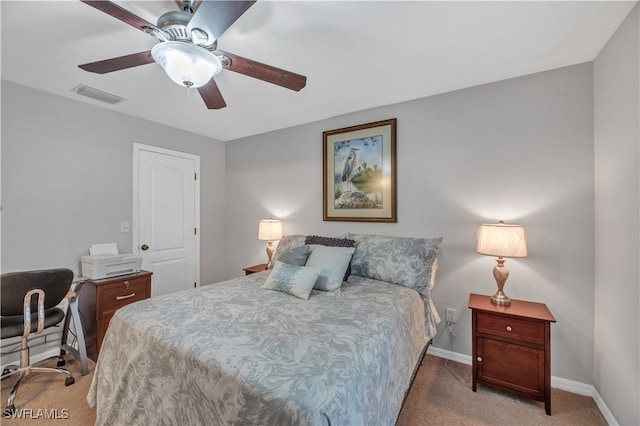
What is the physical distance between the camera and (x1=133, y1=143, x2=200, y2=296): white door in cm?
319

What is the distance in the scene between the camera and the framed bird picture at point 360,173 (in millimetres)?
2775

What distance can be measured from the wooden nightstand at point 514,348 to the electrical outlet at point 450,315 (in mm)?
412

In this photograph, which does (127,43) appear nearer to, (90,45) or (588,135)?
(90,45)

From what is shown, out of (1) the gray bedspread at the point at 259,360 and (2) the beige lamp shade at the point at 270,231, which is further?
(2) the beige lamp shade at the point at 270,231

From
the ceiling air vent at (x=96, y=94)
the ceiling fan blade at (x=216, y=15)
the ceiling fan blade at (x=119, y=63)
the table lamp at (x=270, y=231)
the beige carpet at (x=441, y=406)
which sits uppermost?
the ceiling air vent at (x=96, y=94)

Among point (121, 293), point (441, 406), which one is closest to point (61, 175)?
point (121, 293)

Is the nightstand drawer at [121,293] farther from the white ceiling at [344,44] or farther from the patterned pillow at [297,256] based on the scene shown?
the white ceiling at [344,44]

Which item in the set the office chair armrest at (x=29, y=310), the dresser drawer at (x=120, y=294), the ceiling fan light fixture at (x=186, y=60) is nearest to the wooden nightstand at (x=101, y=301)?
the dresser drawer at (x=120, y=294)

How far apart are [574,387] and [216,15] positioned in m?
3.33

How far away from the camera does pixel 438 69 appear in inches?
83.5

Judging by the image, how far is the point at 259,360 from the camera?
1104mm

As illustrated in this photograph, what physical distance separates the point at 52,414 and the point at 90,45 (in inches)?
98.1

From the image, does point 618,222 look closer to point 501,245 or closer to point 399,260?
point 501,245

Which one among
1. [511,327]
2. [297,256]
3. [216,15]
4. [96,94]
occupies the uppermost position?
[96,94]
